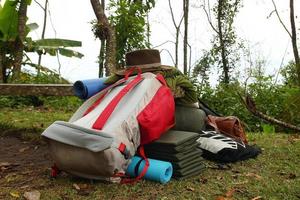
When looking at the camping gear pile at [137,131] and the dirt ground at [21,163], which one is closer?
the camping gear pile at [137,131]

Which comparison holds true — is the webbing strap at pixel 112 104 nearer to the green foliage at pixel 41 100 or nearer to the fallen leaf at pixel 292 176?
the fallen leaf at pixel 292 176

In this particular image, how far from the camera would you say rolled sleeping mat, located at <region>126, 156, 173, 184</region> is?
298 centimetres

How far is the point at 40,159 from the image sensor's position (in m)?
3.74

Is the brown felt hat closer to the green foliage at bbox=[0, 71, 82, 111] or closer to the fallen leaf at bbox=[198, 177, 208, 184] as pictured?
the fallen leaf at bbox=[198, 177, 208, 184]

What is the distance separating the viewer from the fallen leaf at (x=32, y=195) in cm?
272

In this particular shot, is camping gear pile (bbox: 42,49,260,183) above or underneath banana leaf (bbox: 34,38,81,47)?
underneath

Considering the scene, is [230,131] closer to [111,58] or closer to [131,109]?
[131,109]

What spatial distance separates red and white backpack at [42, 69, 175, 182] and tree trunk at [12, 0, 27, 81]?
4.98 metres

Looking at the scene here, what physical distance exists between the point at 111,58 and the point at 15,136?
3.04 metres

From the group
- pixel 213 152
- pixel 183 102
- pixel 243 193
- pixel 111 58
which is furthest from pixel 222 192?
pixel 111 58

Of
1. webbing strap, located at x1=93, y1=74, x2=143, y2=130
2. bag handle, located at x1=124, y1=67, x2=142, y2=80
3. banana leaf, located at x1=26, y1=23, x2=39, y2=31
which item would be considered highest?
banana leaf, located at x1=26, y1=23, x2=39, y2=31

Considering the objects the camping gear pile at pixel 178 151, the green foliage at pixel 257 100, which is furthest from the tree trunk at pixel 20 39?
the camping gear pile at pixel 178 151

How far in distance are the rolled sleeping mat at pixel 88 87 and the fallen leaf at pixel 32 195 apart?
100 cm

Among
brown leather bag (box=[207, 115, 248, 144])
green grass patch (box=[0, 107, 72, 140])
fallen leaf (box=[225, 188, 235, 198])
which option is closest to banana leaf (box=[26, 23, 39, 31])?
green grass patch (box=[0, 107, 72, 140])
